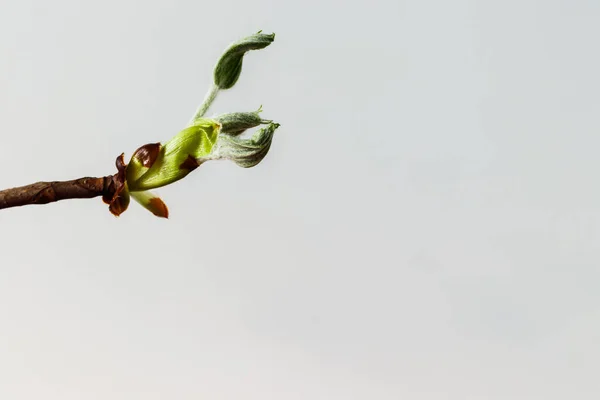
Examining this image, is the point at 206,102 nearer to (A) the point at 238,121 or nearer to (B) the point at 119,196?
(A) the point at 238,121

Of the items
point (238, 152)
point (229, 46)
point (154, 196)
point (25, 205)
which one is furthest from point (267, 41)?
point (25, 205)

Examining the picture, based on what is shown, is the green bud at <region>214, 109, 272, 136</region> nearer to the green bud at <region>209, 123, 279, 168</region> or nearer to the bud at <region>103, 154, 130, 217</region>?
the green bud at <region>209, 123, 279, 168</region>

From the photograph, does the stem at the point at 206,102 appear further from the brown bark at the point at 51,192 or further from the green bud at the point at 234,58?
the brown bark at the point at 51,192

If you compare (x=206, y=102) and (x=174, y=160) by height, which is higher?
(x=206, y=102)

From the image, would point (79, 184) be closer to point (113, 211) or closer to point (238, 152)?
point (113, 211)

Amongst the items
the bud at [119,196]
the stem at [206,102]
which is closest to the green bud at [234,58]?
the stem at [206,102]

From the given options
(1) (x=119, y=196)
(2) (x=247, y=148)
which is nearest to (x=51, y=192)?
(1) (x=119, y=196)
